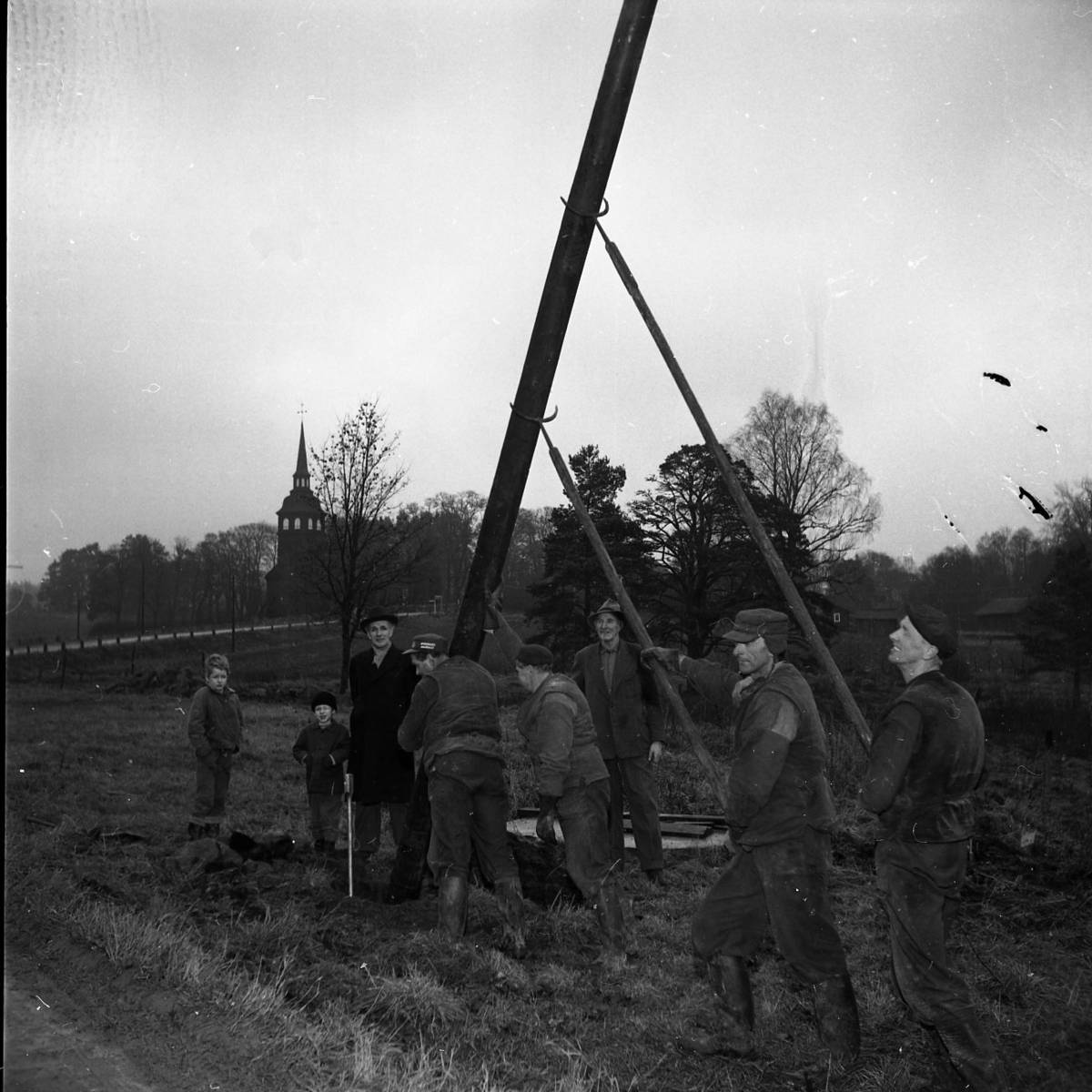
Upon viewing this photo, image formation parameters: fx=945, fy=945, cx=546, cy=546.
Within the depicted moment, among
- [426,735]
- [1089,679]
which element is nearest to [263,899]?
[426,735]

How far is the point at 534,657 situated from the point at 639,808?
79.0 inches

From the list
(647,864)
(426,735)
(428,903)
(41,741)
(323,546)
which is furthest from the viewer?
(323,546)

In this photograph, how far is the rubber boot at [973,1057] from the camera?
11.5 ft

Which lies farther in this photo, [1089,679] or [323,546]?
[1089,679]

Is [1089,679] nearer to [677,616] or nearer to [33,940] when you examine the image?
[677,616]

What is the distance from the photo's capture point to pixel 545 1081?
3.72 m

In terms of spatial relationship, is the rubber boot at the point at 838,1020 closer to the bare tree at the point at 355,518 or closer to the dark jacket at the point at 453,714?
the dark jacket at the point at 453,714

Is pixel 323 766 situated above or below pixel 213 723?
below

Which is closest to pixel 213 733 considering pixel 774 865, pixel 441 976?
pixel 441 976

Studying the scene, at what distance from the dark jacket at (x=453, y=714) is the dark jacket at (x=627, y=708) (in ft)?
4.56

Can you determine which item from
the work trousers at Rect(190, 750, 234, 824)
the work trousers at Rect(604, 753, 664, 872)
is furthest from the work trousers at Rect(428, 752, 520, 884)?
the work trousers at Rect(190, 750, 234, 824)

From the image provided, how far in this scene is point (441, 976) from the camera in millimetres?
4688

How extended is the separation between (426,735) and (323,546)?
424 inches

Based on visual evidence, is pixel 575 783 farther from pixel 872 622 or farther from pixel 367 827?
pixel 872 622
